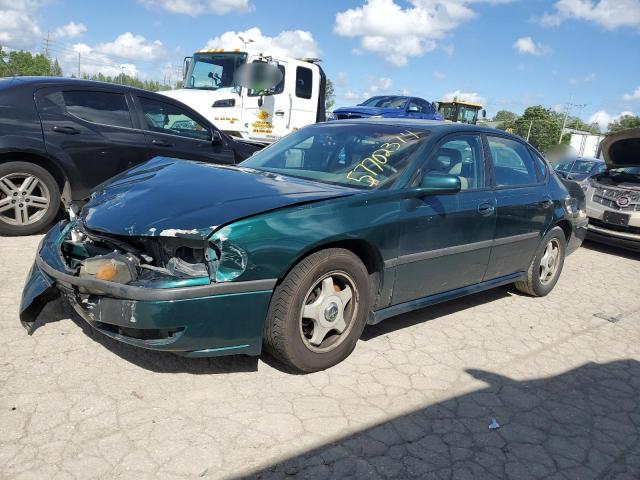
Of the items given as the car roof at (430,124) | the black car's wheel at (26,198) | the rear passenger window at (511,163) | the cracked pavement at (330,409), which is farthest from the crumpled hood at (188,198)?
the black car's wheel at (26,198)

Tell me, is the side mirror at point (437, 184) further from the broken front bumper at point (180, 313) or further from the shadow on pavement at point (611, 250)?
the shadow on pavement at point (611, 250)

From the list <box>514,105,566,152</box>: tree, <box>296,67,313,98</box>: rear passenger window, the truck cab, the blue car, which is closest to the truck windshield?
the truck cab

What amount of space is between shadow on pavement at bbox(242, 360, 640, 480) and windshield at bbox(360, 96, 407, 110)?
47.6ft

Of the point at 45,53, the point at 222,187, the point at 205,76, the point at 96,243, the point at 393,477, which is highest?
the point at 45,53

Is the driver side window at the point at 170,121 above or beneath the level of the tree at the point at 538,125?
beneath

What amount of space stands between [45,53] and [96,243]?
2638 inches

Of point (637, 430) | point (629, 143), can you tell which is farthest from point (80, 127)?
point (629, 143)

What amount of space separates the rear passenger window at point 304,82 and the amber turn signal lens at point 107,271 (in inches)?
380

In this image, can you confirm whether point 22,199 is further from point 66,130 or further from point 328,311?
point 328,311

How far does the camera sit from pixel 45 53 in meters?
60.0

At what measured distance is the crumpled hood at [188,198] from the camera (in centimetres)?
284

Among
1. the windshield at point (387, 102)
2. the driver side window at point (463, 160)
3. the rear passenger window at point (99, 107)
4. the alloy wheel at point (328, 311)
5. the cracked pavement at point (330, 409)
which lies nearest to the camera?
the cracked pavement at point (330, 409)

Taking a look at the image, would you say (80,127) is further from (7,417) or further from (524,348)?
(524,348)

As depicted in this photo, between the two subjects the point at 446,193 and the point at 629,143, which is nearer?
the point at 446,193
